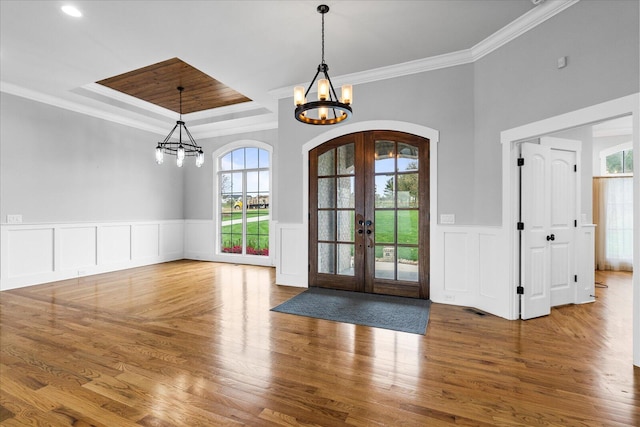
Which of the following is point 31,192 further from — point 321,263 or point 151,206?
point 321,263

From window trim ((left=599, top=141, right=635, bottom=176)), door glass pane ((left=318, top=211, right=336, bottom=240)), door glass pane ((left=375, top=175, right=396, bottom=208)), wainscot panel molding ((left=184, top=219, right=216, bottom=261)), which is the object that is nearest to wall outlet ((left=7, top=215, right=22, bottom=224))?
wainscot panel molding ((left=184, top=219, right=216, bottom=261))

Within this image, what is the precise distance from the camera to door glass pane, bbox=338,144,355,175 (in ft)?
15.7

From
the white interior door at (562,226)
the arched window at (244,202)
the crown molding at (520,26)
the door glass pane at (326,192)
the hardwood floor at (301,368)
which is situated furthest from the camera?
the arched window at (244,202)

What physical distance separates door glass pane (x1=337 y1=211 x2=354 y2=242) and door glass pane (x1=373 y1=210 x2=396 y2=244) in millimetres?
385

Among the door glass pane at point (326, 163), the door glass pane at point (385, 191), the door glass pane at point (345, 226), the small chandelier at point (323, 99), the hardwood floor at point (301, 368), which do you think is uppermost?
the small chandelier at point (323, 99)

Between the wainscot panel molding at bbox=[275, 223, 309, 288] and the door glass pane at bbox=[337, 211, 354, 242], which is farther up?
the door glass pane at bbox=[337, 211, 354, 242]

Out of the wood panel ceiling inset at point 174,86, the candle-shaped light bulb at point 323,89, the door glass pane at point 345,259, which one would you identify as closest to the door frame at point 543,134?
the door glass pane at point 345,259

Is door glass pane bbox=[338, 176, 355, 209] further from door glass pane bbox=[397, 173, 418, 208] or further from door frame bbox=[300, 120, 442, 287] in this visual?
door glass pane bbox=[397, 173, 418, 208]

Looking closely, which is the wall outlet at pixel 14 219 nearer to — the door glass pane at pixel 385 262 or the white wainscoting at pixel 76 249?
the white wainscoting at pixel 76 249

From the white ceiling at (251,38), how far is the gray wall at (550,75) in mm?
214

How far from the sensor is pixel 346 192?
484cm

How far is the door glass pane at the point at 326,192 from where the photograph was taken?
16.2ft

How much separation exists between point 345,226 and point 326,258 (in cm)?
62

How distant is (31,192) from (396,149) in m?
5.99
